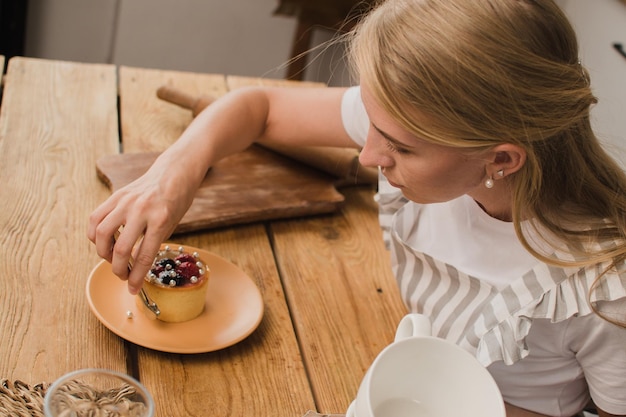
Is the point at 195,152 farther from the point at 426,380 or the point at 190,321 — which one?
the point at 426,380

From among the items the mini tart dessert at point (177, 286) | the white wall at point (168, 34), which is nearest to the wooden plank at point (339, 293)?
the mini tart dessert at point (177, 286)

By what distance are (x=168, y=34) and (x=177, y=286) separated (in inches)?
107

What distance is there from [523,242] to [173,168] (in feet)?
1.70

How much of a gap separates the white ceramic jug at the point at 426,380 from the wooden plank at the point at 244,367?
0.57 ft

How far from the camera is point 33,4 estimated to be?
130 inches

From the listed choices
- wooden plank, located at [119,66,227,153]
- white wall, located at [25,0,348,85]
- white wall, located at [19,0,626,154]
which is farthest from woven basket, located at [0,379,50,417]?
white wall, located at [25,0,348,85]

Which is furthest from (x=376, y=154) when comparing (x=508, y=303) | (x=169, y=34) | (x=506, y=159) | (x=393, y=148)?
(x=169, y=34)

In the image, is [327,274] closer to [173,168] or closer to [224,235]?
[224,235]

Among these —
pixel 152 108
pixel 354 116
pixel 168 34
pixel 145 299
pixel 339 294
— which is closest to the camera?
pixel 145 299

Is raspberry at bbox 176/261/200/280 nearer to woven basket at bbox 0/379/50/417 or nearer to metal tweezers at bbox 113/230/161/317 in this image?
metal tweezers at bbox 113/230/161/317

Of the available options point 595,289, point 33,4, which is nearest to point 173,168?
point 595,289

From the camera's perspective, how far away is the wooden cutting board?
1.31 m

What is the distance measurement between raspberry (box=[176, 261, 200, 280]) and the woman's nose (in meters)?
0.30

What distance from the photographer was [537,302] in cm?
102
